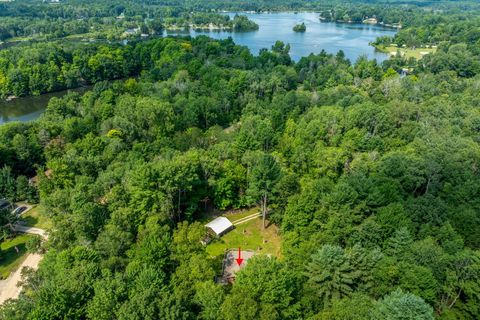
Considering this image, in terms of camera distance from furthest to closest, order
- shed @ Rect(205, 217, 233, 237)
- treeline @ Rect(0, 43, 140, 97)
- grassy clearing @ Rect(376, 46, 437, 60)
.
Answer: grassy clearing @ Rect(376, 46, 437, 60) → treeline @ Rect(0, 43, 140, 97) → shed @ Rect(205, 217, 233, 237)

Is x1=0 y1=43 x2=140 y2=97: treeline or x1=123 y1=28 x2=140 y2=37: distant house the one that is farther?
x1=123 y1=28 x2=140 y2=37: distant house

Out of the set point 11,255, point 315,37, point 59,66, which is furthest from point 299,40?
point 11,255

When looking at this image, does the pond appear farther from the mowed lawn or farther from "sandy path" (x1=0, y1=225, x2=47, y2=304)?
"sandy path" (x1=0, y1=225, x2=47, y2=304)

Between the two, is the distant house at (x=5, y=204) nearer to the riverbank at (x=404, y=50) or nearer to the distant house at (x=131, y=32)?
the distant house at (x=131, y=32)

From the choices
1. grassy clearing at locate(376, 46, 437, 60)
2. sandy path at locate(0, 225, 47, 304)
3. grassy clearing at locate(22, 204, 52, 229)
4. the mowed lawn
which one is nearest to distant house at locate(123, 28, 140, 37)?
grassy clearing at locate(376, 46, 437, 60)

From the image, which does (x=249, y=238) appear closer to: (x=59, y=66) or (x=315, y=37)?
(x=59, y=66)

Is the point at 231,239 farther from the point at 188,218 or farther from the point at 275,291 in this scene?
the point at 275,291

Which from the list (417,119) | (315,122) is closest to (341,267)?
(315,122)
